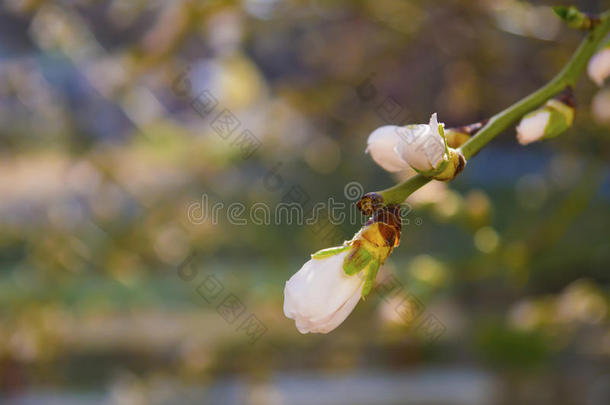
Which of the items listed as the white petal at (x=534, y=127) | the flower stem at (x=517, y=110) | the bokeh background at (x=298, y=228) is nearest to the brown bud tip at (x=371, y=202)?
the flower stem at (x=517, y=110)

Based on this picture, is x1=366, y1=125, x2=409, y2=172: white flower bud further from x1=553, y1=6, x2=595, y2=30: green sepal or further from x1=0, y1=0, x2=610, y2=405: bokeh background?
x1=0, y1=0, x2=610, y2=405: bokeh background


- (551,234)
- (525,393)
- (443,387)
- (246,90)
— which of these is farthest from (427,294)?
(443,387)

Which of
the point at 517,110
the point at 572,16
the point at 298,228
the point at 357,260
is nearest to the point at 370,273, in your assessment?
the point at 357,260

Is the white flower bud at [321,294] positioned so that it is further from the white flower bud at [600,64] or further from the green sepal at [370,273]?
the white flower bud at [600,64]

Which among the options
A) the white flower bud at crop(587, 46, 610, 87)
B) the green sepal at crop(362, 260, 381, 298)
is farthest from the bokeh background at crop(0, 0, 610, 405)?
the green sepal at crop(362, 260, 381, 298)

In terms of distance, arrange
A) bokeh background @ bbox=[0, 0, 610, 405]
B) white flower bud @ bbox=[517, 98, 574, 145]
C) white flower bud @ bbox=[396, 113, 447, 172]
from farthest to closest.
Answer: bokeh background @ bbox=[0, 0, 610, 405] < white flower bud @ bbox=[517, 98, 574, 145] < white flower bud @ bbox=[396, 113, 447, 172]

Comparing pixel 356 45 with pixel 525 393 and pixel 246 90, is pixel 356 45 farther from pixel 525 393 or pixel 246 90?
pixel 525 393

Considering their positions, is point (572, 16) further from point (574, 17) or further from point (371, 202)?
point (371, 202)
